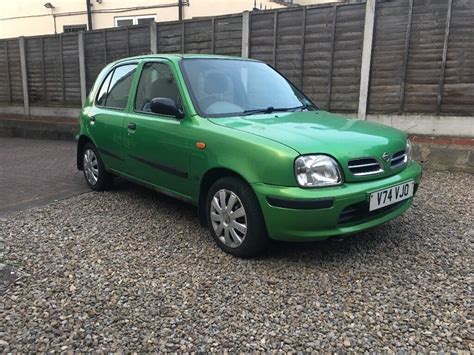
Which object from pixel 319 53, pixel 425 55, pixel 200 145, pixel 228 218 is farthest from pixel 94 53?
pixel 228 218

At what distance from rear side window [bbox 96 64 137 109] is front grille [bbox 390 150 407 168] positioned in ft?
9.34

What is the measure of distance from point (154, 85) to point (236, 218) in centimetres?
177

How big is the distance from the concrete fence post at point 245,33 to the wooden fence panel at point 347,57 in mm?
1654

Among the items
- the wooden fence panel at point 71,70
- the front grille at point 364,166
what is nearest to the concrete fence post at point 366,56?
the front grille at point 364,166

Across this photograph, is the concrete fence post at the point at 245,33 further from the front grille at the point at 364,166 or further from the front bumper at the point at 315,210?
the front bumper at the point at 315,210

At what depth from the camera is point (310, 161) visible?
2.99m

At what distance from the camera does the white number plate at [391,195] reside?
3146 mm

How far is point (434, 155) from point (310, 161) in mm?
4224

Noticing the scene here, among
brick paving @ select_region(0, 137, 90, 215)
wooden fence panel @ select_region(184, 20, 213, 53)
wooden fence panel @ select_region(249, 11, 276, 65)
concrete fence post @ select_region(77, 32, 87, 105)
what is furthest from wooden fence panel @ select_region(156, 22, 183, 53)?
brick paving @ select_region(0, 137, 90, 215)

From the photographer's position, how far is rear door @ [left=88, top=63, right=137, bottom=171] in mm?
4699

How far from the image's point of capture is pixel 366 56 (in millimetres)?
6785

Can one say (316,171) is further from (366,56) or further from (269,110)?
(366,56)

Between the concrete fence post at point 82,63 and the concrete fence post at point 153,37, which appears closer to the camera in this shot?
the concrete fence post at point 153,37

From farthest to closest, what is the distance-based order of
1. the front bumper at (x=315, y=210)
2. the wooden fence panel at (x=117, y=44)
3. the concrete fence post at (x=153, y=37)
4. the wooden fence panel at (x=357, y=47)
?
the wooden fence panel at (x=117, y=44) < the concrete fence post at (x=153, y=37) < the wooden fence panel at (x=357, y=47) < the front bumper at (x=315, y=210)
